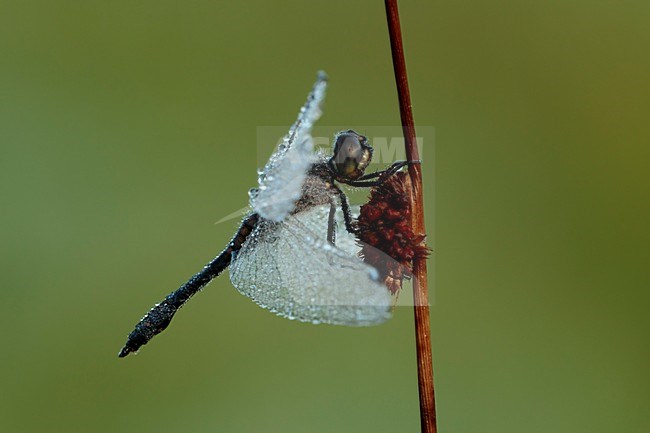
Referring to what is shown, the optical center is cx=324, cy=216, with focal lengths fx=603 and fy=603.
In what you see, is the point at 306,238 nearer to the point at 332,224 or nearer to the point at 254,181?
the point at 332,224

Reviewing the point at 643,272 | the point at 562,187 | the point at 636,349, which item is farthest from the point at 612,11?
the point at 636,349

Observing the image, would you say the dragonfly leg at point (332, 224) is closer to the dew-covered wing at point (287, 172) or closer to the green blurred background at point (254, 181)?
the dew-covered wing at point (287, 172)

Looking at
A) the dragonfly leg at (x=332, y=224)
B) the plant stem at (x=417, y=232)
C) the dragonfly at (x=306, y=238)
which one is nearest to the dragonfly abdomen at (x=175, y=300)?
the dragonfly at (x=306, y=238)

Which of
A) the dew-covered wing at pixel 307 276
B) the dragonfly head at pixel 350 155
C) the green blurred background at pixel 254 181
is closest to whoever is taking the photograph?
the dew-covered wing at pixel 307 276

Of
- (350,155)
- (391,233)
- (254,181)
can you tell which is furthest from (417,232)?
(254,181)

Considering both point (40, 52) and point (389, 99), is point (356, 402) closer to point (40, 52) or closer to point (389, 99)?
point (389, 99)

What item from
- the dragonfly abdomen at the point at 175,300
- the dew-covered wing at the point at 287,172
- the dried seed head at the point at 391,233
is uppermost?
the dew-covered wing at the point at 287,172

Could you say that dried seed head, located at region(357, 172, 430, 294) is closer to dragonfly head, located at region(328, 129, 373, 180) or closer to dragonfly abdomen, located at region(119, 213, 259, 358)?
dragonfly head, located at region(328, 129, 373, 180)

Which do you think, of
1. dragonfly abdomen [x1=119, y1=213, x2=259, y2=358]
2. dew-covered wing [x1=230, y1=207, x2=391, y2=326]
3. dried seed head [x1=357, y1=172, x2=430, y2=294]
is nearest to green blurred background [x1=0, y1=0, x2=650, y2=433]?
dragonfly abdomen [x1=119, y1=213, x2=259, y2=358]
